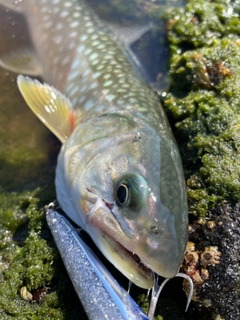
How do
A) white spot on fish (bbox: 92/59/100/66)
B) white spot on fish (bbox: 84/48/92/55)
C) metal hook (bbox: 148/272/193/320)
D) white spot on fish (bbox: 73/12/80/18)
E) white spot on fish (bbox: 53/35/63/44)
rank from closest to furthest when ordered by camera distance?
metal hook (bbox: 148/272/193/320) → white spot on fish (bbox: 92/59/100/66) → white spot on fish (bbox: 84/48/92/55) → white spot on fish (bbox: 53/35/63/44) → white spot on fish (bbox: 73/12/80/18)

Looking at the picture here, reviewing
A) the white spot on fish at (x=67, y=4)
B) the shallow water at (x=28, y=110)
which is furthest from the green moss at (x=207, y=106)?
A: the white spot on fish at (x=67, y=4)

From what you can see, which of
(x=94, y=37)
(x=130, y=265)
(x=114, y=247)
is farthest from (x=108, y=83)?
(x=130, y=265)

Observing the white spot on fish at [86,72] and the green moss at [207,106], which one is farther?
the white spot on fish at [86,72]

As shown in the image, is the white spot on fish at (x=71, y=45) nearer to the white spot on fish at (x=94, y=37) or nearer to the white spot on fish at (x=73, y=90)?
the white spot on fish at (x=94, y=37)

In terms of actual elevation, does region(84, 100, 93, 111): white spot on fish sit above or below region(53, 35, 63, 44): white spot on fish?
below

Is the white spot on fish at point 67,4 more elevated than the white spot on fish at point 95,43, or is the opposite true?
the white spot on fish at point 67,4

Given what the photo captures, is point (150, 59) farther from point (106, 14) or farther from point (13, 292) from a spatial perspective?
point (13, 292)

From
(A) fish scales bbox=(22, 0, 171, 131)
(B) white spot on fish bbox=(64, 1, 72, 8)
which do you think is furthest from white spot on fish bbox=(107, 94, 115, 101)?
(B) white spot on fish bbox=(64, 1, 72, 8)

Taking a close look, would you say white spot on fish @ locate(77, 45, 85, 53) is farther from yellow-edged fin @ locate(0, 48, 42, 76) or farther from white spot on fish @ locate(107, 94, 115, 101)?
white spot on fish @ locate(107, 94, 115, 101)

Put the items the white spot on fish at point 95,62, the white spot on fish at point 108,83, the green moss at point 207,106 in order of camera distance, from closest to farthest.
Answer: the green moss at point 207,106 < the white spot on fish at point 108,83 < the white spot on fish at point 95,62
